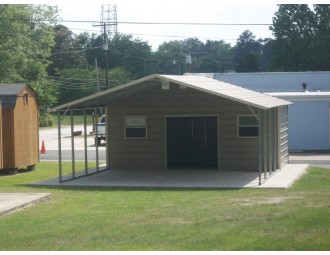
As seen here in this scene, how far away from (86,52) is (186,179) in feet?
255

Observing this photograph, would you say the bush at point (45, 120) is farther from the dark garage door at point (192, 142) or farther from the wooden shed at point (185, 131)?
the dark garage door at point (192, 142)

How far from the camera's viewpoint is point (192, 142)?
24234 millimetres

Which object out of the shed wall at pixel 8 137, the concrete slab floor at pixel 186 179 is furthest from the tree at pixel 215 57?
the concrete slab floor at pixel 186 179

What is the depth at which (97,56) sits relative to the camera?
9762 cm

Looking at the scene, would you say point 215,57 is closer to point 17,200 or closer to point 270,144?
point 270,144

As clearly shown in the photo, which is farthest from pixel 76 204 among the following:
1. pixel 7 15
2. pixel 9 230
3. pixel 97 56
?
pixel 97 56

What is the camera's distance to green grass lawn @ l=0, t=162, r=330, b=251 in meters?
10.9

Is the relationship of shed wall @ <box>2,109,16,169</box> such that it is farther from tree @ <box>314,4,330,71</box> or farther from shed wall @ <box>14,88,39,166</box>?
tree @ <box>314,4,330,71</box>

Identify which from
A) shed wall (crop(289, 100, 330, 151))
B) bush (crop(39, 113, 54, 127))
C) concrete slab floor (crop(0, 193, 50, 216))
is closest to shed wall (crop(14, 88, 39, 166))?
concrete slab floor (crop(0, 193, 50, 216))

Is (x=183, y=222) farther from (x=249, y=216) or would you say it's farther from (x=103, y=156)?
(x=103, y=156)

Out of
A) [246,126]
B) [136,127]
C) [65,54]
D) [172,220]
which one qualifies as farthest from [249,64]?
[172,220]

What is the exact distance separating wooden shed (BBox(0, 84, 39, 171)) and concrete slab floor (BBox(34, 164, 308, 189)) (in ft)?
9.14

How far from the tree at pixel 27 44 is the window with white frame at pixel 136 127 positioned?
3459 centimetres

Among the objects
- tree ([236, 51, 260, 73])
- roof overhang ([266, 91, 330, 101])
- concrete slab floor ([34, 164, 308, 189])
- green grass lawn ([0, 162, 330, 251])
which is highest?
tree ([236, 51, 260, 73])
